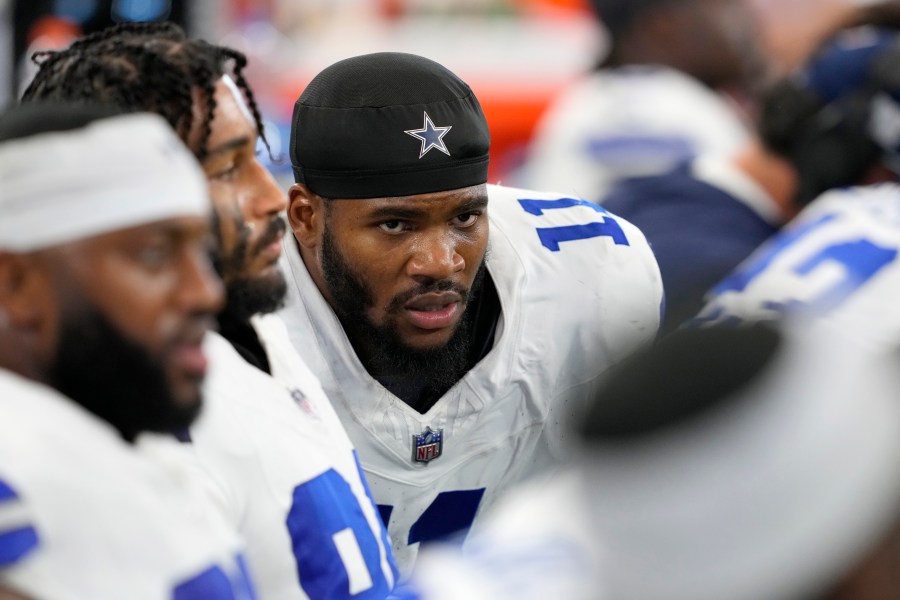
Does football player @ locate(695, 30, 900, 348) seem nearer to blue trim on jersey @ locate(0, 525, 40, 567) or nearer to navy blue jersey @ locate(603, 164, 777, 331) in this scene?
navy blue jersey @ locate(603, 164, 777, 331)

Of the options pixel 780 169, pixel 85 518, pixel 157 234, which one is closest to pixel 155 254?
pixel 157 234

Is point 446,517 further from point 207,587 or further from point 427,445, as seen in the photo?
point 207,587

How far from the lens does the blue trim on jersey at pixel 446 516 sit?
8.43 ft

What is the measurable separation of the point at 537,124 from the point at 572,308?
4.48 m

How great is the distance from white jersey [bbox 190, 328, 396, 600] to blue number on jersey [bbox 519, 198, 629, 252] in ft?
2.61

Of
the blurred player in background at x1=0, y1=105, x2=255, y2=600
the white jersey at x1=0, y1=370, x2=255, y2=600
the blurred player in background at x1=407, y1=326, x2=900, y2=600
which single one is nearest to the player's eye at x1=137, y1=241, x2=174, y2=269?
the blurred player in background at x1=0, y1=105, x2=255, y2=600

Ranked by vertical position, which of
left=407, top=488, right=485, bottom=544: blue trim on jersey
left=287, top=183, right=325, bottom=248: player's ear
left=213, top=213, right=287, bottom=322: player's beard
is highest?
left=213, top=213, right=287, bottom=322: player's beard

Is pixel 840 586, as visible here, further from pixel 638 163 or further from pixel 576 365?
pixel 638 163

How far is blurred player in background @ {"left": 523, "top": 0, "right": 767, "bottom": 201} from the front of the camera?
4082 mm

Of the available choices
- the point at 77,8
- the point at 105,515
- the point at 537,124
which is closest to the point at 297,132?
the point at 105,515

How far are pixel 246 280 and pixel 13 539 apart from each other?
74cm

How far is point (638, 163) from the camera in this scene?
405 centimetres

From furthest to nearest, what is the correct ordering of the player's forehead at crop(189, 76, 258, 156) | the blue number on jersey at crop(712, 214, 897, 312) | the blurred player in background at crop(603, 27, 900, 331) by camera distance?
the blurred player in background at crop(603, 27, 900, 331) → the player's forehead at crop(189, 76, 258, 156) → the blue number on jersey at crop(712, 214, 897, 312)

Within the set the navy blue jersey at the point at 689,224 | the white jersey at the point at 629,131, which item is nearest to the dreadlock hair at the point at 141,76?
the navy blue jersey at the point at 689,224
